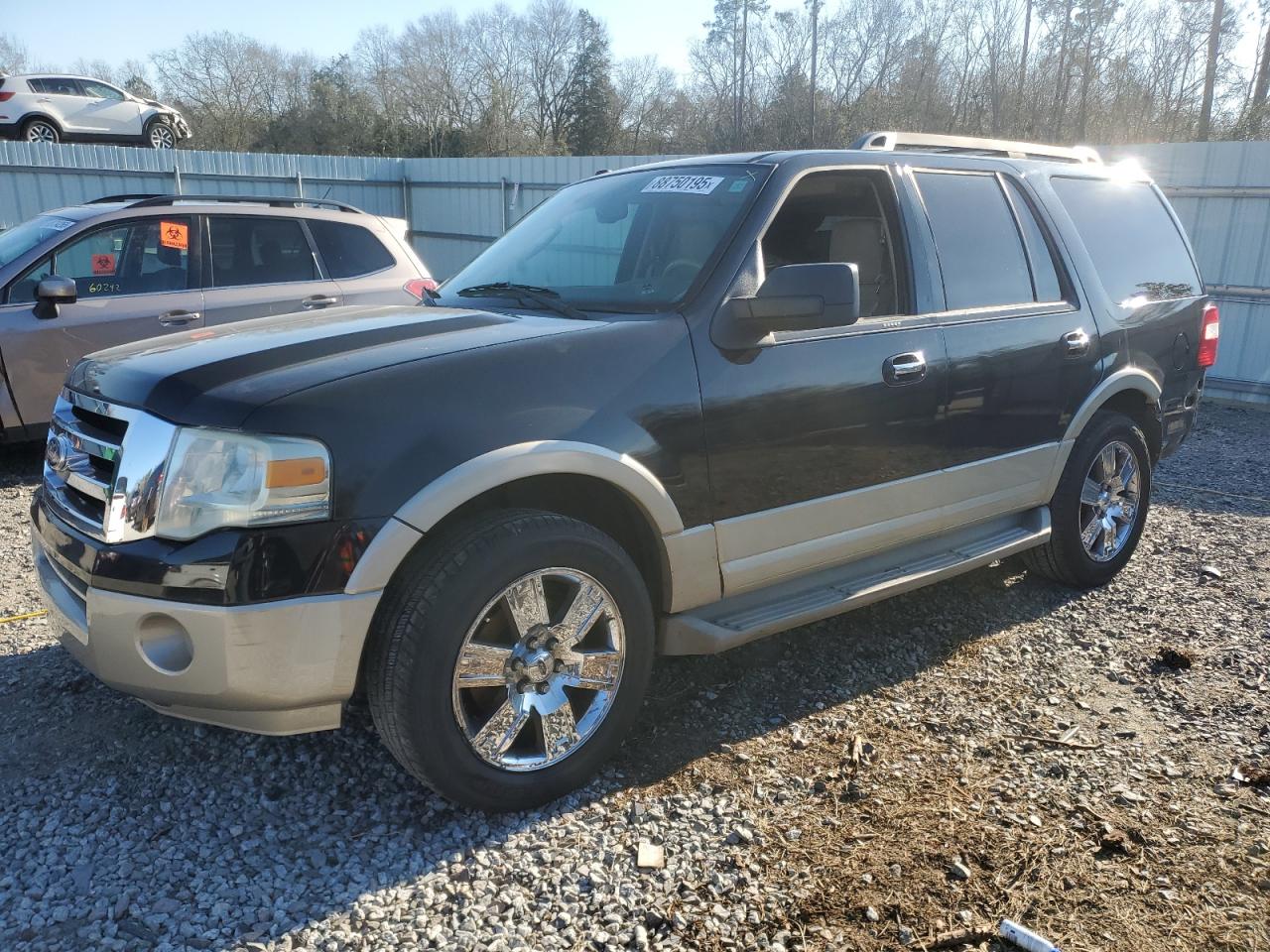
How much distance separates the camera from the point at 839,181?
12.3 ft

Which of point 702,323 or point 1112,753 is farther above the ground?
point 702,323

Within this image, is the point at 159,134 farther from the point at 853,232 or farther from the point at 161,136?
the point at 853,232

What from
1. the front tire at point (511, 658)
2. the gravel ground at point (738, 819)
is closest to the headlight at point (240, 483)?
the front tire at point (511, 658)

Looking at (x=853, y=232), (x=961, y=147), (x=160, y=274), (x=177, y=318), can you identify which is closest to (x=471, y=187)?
(x=160, y=274)

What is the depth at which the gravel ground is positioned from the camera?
2480mm

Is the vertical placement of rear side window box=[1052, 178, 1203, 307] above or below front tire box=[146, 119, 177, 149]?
below

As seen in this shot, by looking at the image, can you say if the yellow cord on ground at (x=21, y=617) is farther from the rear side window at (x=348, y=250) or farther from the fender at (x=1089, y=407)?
the fender at (x=1089, y=407)

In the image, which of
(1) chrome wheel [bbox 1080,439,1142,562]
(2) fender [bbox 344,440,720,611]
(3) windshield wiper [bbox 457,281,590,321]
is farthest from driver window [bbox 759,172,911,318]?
(1) chrome wheel [bbox 1080,439,1142,562]

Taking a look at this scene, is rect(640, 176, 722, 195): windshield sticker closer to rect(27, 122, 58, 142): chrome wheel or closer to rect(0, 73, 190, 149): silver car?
rect(0, 73, 190, 149): silver car

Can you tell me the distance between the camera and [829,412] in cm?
342

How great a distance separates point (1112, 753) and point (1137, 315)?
7.78 feet

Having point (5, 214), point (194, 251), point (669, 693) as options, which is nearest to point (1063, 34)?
point (5, 214)

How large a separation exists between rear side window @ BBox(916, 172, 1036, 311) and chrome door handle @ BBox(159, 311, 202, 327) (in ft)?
16.7

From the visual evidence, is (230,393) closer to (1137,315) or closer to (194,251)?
(1137,315)
